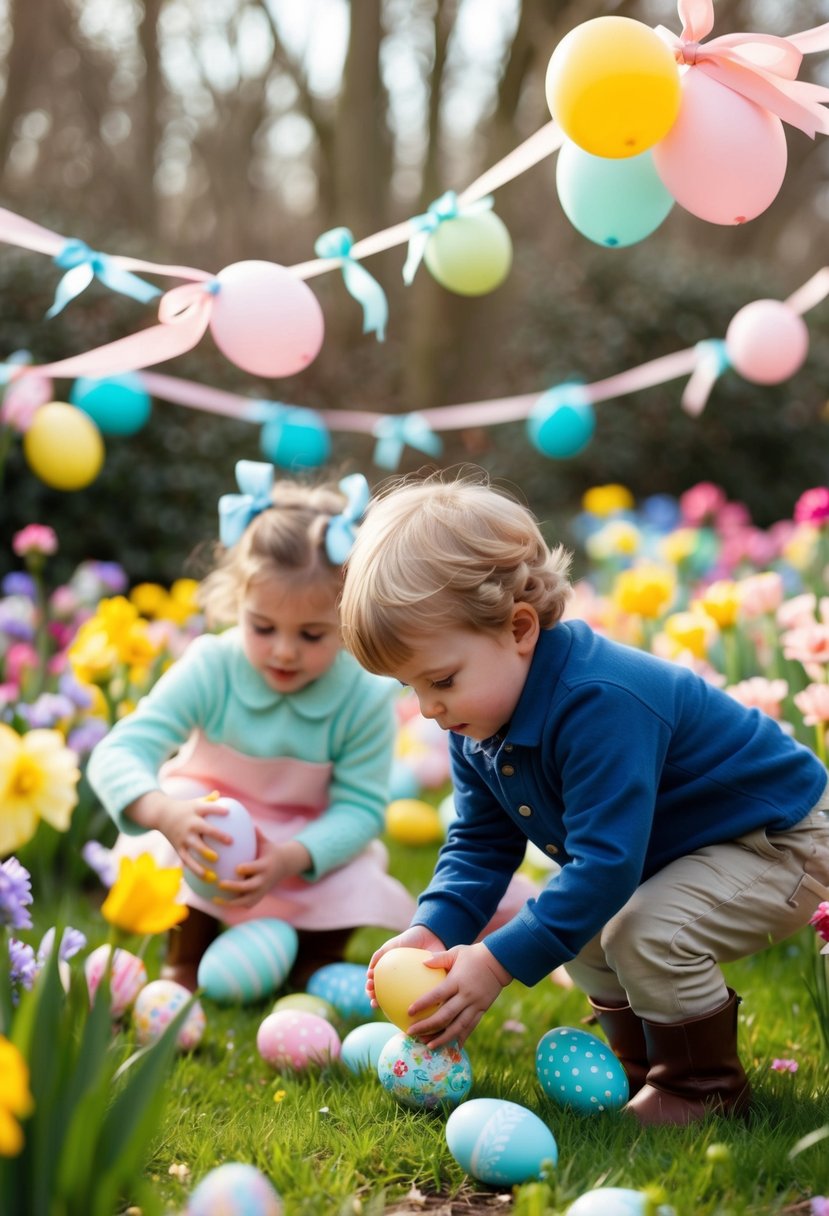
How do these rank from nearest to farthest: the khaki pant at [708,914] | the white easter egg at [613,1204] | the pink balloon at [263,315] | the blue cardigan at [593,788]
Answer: the white easter egg at [613,1204]
the blue cardigan at [593,788]
the khaki pant at [708,914]
the pink balloon at [263,315]

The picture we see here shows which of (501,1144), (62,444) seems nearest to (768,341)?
(62,444)

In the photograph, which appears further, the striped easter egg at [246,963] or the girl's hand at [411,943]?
the striped easter egg at [246,963]

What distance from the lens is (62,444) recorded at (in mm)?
3469

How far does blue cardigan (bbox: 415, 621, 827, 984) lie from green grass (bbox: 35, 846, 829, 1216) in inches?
10.4

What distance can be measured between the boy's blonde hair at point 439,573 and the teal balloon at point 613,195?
632mm

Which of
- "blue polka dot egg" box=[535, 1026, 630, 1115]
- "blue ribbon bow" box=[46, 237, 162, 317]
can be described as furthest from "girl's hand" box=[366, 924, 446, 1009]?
"blue ribbon bow" box=[46, 237, 162, 317]

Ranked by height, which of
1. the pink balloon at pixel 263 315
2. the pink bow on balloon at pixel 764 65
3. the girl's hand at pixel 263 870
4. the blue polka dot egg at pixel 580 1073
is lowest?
the blue polka dot egg at pixel 580 1073

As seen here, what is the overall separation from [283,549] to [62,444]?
4.00 ft

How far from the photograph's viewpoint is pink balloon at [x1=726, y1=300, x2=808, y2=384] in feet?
11.2

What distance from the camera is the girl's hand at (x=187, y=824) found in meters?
2.36

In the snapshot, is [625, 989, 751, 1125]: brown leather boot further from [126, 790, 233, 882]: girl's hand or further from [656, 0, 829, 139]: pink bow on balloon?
[656, 0, 829, 139]: pink bow on balloon

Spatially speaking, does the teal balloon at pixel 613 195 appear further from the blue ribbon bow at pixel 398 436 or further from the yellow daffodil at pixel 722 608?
the blue ribbon bow at pixel 398 436

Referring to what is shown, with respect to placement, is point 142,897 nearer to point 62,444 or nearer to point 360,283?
point 360,283

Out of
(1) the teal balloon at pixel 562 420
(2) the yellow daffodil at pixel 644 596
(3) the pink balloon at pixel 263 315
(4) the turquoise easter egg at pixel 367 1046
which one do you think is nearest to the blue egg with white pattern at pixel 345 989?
(4) the turquoise easter egg at pixel 367 1046
